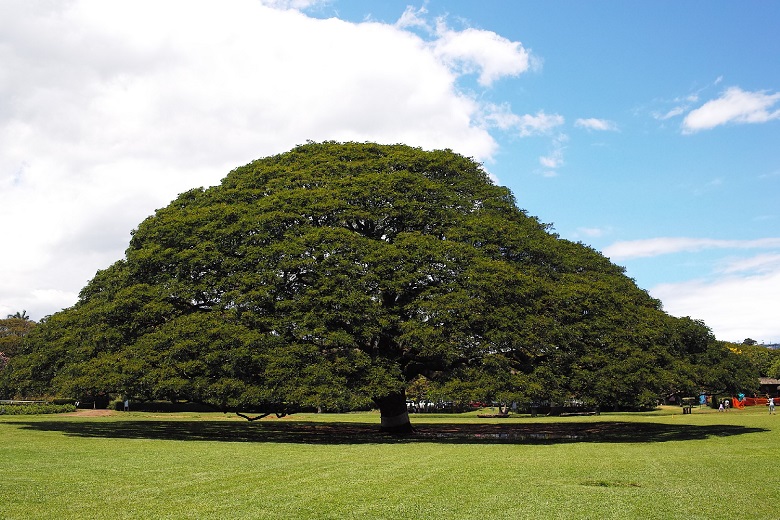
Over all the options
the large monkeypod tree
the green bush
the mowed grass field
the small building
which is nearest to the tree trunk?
the large monkeypod tree

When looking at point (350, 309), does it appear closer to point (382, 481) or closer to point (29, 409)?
point (382, 481)

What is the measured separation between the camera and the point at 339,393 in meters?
23.4

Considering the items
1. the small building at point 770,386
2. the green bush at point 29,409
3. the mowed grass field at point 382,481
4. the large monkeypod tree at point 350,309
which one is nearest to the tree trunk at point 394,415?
the large monkeypod tree at point 350,309

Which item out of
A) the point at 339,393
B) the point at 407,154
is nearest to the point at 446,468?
the point at 339,393

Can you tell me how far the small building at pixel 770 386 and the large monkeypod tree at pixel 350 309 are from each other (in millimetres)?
58730

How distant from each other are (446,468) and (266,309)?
1292 cm

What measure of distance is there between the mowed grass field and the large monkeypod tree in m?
3.48

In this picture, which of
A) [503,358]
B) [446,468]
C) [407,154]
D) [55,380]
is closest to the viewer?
[446,468]

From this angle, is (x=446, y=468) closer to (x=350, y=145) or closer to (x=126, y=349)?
(x=126, y=349)

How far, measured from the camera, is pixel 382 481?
13039mm

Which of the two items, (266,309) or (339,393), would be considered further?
(266,309)

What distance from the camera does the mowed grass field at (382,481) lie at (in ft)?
33.3

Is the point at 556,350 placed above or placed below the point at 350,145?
below

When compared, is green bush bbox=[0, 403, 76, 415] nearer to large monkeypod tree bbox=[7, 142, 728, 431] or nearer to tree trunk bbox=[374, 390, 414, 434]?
large monkeypod tree bbox=[7, 142, 728, 431]
